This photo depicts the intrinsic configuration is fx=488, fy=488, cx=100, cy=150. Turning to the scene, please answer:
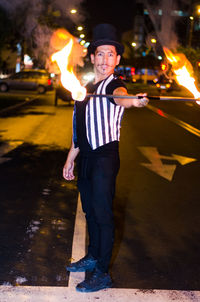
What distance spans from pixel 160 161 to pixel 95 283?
6450mm

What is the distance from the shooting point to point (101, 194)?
4.07 metres

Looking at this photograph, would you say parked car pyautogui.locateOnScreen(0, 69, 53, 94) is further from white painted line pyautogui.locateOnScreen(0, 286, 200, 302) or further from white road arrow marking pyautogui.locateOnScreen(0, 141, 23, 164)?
white painted line pyautogui.locateOnScreen(0, 286, 200, 302)

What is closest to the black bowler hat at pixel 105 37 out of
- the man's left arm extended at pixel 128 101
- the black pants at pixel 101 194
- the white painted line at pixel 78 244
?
the man's left arm extended at pixel 128 101

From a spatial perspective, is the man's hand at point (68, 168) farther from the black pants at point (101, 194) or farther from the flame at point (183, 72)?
the flame at point (183, 72)

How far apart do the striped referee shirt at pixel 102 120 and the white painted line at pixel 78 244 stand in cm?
119

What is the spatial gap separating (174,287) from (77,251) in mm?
1180

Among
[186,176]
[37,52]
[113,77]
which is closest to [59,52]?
[113,77]

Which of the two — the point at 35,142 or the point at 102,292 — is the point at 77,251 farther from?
the point at 35,142

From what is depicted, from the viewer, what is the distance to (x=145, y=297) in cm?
400

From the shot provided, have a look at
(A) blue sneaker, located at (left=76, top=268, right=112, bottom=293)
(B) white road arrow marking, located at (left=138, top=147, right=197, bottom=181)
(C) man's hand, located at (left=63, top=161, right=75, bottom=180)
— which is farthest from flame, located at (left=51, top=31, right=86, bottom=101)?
(B) white road arrow marking, located at (left=138, top=147, right=197, bottom=181)

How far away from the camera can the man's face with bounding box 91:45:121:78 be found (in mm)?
4145

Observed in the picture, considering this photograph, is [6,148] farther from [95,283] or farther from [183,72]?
[95,283]

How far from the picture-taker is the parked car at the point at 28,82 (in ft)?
126

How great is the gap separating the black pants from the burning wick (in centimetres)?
59
